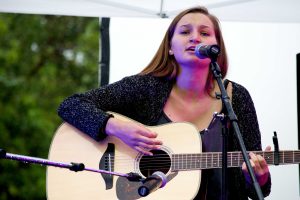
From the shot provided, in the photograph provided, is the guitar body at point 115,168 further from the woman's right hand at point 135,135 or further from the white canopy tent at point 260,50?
the white canopy tent at point 260,50

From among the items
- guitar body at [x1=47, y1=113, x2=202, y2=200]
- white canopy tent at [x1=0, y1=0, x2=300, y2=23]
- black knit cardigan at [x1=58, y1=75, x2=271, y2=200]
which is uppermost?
white canopy tent at [x1=0, y1=0, x2=300, y2=23]

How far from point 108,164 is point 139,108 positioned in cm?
43

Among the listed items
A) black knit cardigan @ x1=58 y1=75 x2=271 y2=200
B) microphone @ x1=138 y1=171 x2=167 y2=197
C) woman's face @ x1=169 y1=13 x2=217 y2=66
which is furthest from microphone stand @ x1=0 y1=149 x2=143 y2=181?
woman's face @ x1=169 y1=13 x2=217 y2=66

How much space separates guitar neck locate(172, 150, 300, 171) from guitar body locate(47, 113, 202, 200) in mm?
42

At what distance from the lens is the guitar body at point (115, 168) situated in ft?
11.2

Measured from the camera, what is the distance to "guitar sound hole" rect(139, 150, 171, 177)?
3482mm

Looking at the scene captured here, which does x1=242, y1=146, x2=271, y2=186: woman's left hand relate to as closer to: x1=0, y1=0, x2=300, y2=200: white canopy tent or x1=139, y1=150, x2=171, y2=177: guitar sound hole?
x1=139, y1=150, x2=171, y2=177: guitar sound hole

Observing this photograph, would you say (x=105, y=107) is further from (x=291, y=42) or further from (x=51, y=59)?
(x=51, y=59)

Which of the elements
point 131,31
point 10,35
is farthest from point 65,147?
point 10,35

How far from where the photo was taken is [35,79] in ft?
42.4

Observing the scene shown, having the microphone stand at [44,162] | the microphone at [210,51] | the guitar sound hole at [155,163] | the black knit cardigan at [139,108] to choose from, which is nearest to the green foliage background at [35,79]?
the black knit cardigan at [139,108]

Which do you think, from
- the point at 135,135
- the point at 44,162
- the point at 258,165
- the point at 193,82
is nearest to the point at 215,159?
the point at 258,165

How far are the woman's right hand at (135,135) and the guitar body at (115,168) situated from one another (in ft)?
0.19

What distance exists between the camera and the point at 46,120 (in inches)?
483
